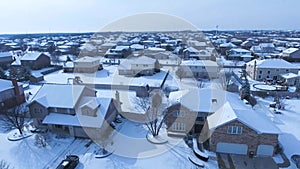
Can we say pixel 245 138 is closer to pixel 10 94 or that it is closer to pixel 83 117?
pixel 83 117

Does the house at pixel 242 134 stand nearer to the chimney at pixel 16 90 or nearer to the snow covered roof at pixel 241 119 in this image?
the snow covered roof at pixel 241 119

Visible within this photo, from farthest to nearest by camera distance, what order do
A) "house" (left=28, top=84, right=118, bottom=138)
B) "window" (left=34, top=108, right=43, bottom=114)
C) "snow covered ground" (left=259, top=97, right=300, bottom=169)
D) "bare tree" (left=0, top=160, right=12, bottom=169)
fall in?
"window" (left=34, top=108, right=43, bottom=114) < "house" (left=28, top=84, right=118, bottom=138) < "snow covered ground" (left=259, top=97, right=300, bottom=169) < "bare tree" (left=0, top=160, right=12, bottom=169)

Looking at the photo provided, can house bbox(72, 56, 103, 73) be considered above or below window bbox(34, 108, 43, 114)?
above

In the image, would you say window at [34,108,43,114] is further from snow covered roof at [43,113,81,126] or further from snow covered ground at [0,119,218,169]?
snow covered ground at [0,119,218,169]

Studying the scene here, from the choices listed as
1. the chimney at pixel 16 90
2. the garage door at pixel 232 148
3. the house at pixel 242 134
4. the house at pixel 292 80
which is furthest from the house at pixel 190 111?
the house at pixel 292 80

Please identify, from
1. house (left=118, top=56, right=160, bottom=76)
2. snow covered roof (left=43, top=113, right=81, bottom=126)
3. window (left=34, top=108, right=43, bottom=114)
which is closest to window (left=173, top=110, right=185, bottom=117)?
snow covered roof (left=43, top=113, right=81, bottom=126)

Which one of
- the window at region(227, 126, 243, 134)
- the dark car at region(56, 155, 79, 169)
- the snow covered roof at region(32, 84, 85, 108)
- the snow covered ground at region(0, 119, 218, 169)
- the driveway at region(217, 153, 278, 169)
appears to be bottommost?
the driveway at region(217, 153, 278, 169)

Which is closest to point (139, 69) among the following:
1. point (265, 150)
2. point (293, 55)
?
point (265, 150)
